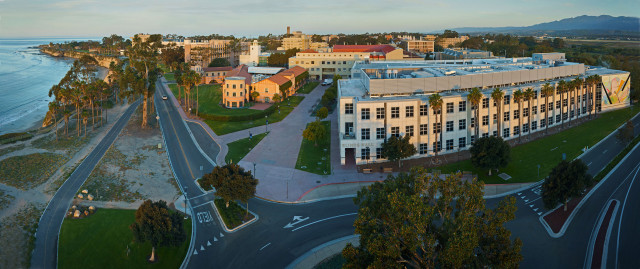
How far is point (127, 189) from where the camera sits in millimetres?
47719

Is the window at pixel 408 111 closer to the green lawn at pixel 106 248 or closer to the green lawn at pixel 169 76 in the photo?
the green lawn at pixel 106 248

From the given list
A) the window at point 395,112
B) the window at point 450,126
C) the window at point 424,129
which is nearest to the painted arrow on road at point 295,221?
the window at point 395,112

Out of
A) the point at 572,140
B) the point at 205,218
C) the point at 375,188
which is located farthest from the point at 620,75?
the point at 205,218

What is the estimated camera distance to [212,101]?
100625 mm

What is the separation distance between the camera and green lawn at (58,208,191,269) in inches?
1276

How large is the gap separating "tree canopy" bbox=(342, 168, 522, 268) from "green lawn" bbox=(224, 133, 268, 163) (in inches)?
1383

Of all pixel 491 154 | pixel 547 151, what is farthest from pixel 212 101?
pixel 547 151

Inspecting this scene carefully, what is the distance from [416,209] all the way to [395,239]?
1.97 meters

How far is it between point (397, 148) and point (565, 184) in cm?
1783

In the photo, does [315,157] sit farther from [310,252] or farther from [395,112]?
[310,252]

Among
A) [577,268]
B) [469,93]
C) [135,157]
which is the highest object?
[469,93]

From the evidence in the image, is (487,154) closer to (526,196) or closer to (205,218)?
(526,196)

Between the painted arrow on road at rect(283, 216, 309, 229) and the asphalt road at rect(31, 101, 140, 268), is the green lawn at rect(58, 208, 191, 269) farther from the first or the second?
the painted arrow on road at rect(283, 216, 309, 229)

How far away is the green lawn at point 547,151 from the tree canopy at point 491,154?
1840mm
